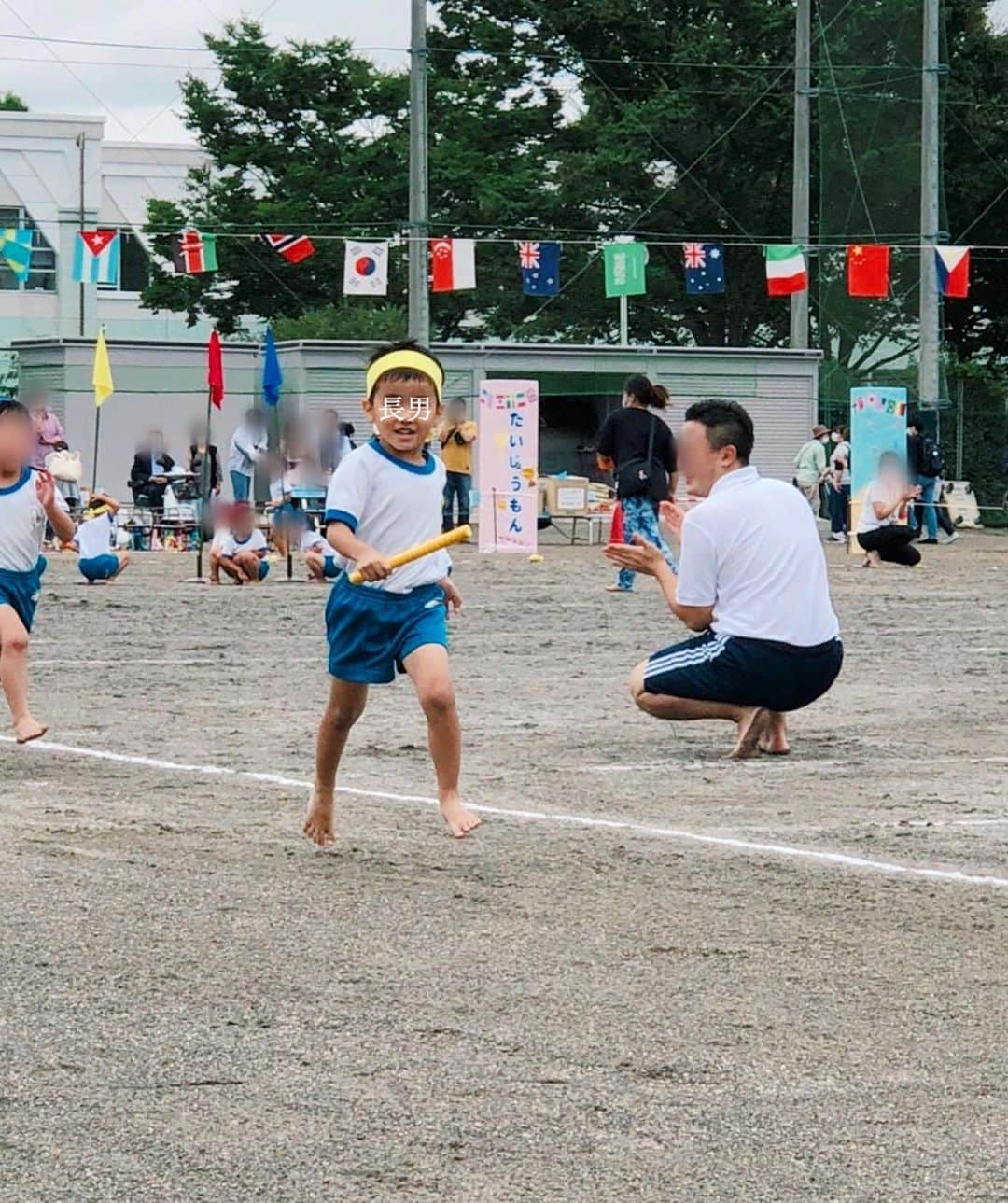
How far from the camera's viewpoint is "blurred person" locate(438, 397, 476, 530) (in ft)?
86.9

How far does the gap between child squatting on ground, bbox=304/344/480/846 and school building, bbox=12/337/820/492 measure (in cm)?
2395

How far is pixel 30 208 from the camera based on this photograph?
62.9 m

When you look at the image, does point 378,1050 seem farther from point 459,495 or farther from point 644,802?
point 459,495

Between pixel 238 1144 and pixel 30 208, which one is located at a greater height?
pixel 30 208

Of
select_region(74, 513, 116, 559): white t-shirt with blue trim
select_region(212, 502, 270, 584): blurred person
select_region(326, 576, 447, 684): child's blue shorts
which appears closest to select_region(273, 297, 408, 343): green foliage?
select_region(74, 513, 116, 559): white t-shirt with blue trim

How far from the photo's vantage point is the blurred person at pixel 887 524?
24781 mm

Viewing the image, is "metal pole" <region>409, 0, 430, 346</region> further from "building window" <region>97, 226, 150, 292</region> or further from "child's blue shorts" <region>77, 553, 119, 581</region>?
"building window" <region>97, 226, 150, 292</region>

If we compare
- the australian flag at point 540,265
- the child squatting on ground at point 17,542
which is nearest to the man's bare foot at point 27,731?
the child squatting on ground at point 17,542

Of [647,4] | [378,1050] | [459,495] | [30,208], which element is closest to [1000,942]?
[378,1050]

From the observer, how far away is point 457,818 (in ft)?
24.6

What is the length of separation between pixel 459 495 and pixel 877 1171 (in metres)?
23.0

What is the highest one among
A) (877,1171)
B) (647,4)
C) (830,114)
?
(647,4)

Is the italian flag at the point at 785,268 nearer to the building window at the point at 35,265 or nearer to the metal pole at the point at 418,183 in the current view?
the metal pole at the point at 418,183

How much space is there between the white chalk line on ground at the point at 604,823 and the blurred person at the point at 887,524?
15.5 m
